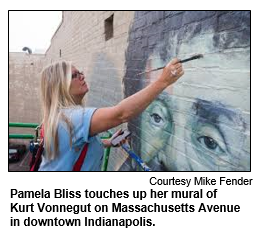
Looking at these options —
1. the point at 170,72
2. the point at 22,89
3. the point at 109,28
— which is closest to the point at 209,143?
the point at 170,72

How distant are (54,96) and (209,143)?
1.14 meters

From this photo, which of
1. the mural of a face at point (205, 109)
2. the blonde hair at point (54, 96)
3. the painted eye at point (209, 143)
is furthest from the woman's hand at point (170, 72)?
the blonde hair at point (54, 96)

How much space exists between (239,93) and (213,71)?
0.96 feet

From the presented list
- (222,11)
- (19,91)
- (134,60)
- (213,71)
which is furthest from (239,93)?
(19,91)

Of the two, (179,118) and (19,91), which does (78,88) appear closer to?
(179,118)

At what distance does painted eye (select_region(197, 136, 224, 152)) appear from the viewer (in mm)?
2045

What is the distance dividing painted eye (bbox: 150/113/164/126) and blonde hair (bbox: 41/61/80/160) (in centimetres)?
102

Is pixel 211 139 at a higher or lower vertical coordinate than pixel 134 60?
lower

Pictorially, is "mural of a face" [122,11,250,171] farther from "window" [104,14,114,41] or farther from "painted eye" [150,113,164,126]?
"window" [104,14,114,41]

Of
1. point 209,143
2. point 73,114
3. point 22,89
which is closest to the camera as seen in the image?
point 73,114

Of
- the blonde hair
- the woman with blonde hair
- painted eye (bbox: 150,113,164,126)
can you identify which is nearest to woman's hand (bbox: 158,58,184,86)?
the woman with blonde hair

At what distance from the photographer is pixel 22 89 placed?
1530cm

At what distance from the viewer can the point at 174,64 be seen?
203 centimetres

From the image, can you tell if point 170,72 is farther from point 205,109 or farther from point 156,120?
point 156,120
